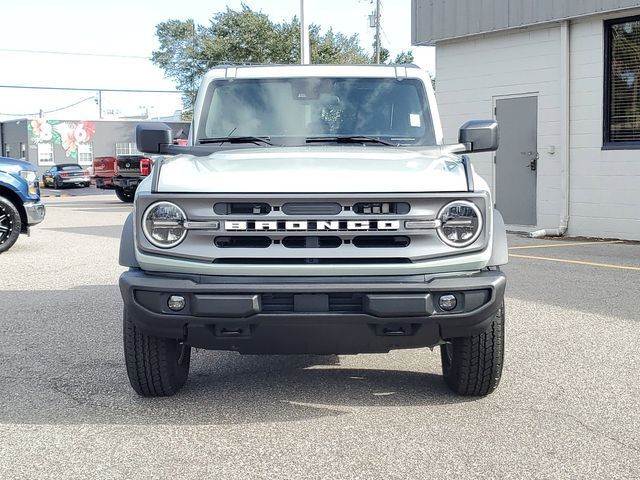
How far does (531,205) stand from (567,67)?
249cm

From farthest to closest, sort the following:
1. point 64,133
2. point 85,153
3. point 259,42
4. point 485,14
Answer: point 85,153 < point 64,133 < point 259,42 < point 485,14

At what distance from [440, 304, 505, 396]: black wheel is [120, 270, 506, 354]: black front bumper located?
10.9 inches

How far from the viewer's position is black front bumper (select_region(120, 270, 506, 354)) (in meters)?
4.17

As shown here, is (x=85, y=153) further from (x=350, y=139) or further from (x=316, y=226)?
(x=316, y=226)

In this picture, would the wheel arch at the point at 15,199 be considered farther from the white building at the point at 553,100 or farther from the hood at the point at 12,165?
the white building at the point at 553,100

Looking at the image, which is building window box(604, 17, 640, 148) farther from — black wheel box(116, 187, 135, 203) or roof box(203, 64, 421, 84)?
black wheel box(116, 187, 135, 203)

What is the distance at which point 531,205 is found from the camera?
52.2 ft

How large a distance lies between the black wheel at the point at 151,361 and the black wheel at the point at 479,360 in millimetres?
1491

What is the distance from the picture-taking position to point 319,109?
5.75 m

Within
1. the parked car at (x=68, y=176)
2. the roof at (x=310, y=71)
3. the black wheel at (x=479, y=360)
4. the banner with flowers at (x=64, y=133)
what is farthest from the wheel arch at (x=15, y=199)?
the banner with flowers at (x=64, y=133)

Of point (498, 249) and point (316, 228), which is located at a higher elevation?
point (316, 228)

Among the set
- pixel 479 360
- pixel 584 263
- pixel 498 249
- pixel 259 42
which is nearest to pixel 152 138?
pixel 498 249

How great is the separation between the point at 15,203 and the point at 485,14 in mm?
8933

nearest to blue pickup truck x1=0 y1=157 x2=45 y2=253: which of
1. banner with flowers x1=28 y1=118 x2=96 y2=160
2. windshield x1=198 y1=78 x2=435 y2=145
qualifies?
windshield x1=198 y1=78 x2=435 y2=145
